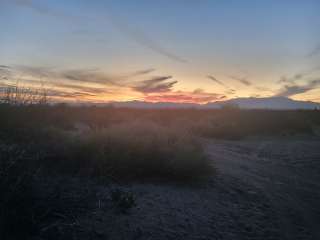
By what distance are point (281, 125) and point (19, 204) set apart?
1036 inches

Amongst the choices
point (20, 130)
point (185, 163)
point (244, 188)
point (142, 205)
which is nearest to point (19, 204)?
point (142, 205)

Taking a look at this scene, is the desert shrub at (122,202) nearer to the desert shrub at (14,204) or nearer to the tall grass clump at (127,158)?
the tall grass clump at (127,158)

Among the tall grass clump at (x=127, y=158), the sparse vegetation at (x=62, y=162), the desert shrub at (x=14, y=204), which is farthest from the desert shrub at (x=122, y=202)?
the desert shrub at (x=14, y=204)

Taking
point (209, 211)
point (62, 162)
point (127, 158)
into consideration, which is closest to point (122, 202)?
point (209, 211)

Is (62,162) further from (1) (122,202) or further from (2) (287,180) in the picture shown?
(2) (287,180)

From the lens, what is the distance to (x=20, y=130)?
37.1 ft

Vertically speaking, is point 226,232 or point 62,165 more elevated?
point 62,165

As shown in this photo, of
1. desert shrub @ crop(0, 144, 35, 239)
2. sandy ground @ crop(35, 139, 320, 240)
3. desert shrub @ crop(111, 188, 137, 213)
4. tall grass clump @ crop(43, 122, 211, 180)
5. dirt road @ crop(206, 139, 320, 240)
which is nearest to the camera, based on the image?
desert shrub @ crop(0, 144, 35, 239)

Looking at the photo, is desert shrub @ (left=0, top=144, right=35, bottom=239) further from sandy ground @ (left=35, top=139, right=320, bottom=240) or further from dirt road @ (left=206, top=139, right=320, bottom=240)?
dirt road @ (left=206, top=139, right=320, bottom=240)

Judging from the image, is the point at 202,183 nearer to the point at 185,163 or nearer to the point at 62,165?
the point at 185,163

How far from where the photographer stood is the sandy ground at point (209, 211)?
203 inches

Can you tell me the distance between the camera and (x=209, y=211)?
6.50m

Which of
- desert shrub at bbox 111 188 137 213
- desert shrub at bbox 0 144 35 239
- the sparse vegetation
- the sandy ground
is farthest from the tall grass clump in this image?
desert shrub at bbox 0 144 35 239

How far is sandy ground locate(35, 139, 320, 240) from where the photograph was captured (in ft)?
16.9
